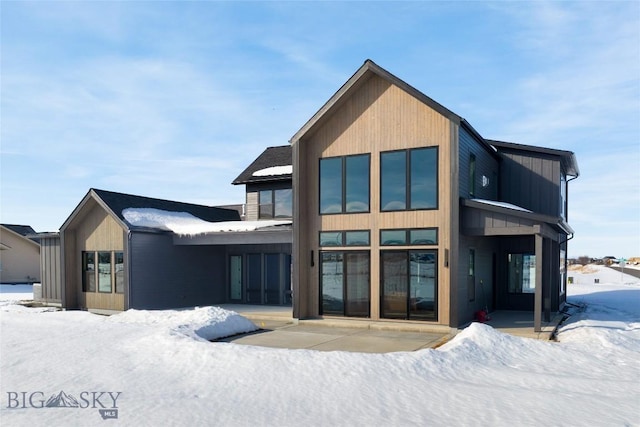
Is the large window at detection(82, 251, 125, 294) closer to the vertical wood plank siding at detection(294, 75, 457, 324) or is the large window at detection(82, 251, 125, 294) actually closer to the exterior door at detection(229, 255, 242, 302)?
the exterior door at detection(229, 255, 242, 302)

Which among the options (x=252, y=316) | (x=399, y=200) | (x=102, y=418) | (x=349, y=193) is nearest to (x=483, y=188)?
(x=399, y=200)

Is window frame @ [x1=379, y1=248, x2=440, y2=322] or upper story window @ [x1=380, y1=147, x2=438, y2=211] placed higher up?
upper story window @ [x1=380, y1=147, x2=438, y2=211]

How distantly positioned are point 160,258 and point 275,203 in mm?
5209

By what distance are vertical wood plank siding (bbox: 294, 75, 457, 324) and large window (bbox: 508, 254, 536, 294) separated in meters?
5.50

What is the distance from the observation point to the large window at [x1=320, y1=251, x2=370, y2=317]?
14352mm

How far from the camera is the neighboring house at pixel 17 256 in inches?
1329

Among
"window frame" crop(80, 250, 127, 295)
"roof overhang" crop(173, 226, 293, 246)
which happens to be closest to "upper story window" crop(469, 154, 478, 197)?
"roof overhang" crop(173, 226, 293, 246)

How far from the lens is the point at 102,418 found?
6.00 metres

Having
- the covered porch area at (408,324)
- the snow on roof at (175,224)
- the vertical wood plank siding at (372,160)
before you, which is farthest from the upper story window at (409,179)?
the snow on roof at (175,224)

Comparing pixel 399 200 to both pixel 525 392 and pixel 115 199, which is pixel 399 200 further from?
pixel 115 199

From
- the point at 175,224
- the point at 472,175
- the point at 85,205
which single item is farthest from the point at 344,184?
the point at 85,205

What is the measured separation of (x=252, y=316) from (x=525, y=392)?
34.3 feet

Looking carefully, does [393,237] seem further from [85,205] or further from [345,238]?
[85,205]

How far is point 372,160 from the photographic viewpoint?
1441cm
